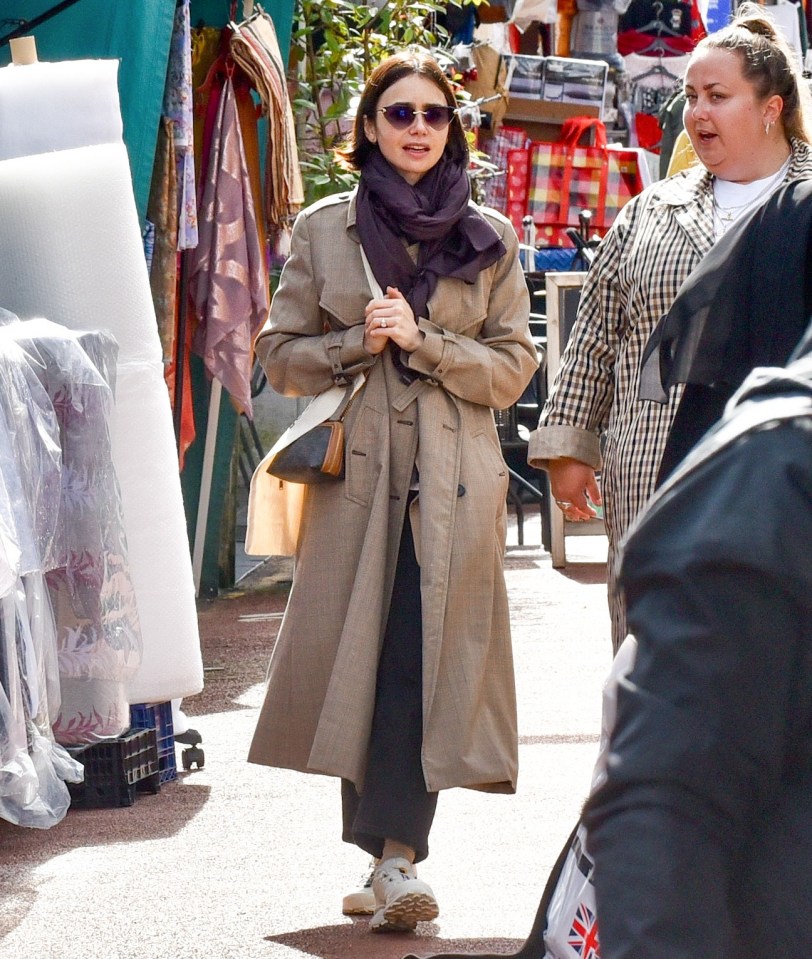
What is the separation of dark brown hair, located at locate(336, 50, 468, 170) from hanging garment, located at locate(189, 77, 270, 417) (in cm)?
299

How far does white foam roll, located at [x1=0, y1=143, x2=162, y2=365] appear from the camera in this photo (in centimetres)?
528

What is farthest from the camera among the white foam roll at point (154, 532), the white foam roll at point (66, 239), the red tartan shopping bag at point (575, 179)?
the red tartan shopping bag at point (575, 179)

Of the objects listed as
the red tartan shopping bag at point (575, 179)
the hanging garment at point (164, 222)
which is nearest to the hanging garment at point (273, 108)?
the hanging garment at point (164, 222)

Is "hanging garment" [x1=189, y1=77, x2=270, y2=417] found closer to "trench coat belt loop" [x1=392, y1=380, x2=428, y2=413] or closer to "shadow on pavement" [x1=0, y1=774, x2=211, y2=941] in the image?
"shadow on pavement" [x1=0, y1=774, x2=211, y2=941]

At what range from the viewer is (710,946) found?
4.59 ft

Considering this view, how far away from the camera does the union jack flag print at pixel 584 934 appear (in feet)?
6.11

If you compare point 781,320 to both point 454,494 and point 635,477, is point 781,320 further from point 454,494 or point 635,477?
point 454,494

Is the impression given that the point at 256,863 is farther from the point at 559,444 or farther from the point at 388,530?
the point at 559,444

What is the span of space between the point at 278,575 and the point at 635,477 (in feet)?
22.8

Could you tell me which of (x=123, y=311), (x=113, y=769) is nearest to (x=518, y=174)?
(x=123, y=311)

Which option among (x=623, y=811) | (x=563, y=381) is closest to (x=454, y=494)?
(x=563, y=381)

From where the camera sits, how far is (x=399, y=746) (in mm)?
4359

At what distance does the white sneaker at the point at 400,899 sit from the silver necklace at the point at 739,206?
66.0 inches

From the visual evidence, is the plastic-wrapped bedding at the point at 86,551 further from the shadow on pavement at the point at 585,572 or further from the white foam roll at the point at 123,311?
the shadow on pavement at the point at 585,572
